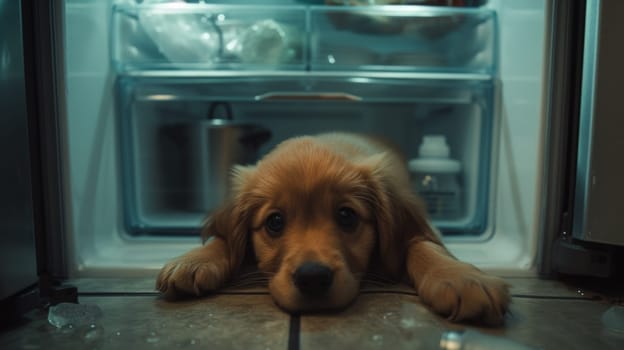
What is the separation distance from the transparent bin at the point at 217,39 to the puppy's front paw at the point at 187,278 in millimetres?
955

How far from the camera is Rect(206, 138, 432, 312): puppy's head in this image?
102cm

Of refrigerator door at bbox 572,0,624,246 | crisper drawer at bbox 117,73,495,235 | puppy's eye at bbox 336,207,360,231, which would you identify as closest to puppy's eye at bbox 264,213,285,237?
puppy's eye at bbox 336,207,360,231

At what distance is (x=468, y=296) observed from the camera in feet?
2.77

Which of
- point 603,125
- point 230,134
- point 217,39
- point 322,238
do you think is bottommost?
point 322,238

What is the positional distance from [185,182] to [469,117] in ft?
4.44

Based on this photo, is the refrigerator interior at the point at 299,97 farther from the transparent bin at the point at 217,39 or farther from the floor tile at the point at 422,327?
the floor tile at the point at 422,327

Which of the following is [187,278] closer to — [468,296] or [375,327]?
[375,327]

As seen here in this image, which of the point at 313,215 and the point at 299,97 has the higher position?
the point at 299,97

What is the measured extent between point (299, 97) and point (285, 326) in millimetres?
1097

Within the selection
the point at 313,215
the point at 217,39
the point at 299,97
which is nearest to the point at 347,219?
the point at 313,215

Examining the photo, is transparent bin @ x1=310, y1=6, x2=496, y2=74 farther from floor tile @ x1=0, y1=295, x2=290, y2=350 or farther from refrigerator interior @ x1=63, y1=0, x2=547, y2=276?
floor tile @ x1=0, y1=295, x2=290, y2=350

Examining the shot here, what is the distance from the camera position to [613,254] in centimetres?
107

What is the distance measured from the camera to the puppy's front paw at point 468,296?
0.83 m

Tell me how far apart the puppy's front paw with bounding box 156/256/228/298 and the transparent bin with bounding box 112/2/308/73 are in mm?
955
